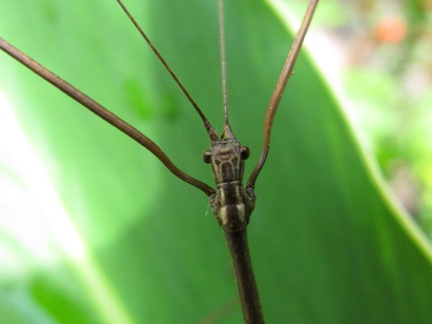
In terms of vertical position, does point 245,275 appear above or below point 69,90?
below

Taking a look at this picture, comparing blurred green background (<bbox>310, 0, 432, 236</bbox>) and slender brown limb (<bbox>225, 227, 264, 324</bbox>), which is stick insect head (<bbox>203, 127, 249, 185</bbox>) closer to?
slender brown limb (<bbox>225, 227, 264, 324</bbox>)

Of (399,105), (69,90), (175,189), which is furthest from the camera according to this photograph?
(399,105)

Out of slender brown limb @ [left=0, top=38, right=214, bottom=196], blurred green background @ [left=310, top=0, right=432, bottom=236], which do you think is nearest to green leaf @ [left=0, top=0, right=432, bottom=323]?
slender brown limb @ [left=0, top=38, right=214, bottom=196]

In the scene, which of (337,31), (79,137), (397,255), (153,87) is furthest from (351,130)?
(337,31)

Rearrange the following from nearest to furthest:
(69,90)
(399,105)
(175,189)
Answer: (69,90)
(175,189)
(399,105)

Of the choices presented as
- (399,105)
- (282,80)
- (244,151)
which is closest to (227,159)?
(244,151)

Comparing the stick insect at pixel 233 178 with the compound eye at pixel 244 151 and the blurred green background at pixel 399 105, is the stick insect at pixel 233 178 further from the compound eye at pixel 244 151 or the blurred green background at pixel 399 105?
the blurred green background at pixel 399 105

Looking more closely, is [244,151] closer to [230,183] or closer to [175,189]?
[230,183]
